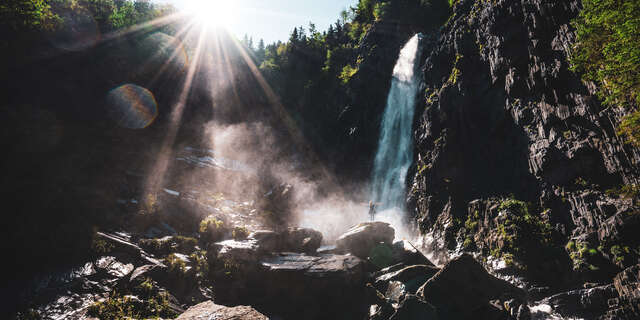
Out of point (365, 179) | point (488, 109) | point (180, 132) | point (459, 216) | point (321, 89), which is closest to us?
point (459, 216)

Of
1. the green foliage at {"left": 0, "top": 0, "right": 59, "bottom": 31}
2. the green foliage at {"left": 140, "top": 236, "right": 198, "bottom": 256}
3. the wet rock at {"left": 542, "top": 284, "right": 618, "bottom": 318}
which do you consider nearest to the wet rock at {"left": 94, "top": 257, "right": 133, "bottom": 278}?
the green foliage at {"left": 140, "top": 236, "right": 198, "bottom": 256}

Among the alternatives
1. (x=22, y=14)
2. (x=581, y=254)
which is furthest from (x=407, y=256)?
(x=22, y=14)

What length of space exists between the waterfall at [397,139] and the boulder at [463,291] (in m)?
11.8

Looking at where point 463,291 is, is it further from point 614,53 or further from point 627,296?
point 614,53

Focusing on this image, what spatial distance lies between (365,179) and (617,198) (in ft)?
65.1

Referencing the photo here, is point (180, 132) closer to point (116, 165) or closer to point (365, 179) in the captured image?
point (116, 165)

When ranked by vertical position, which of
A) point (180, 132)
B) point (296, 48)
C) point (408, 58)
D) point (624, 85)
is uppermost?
point (296, 48)

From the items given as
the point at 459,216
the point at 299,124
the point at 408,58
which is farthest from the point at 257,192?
the point at 408,58

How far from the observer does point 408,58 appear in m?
29.9

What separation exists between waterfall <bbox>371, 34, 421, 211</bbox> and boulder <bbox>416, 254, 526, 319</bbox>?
11.8 m

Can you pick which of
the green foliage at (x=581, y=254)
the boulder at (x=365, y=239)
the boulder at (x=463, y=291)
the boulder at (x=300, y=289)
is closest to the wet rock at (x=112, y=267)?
the boulder at (x=300, y=289)

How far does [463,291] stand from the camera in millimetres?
9539

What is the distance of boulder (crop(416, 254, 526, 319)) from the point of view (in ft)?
30.6

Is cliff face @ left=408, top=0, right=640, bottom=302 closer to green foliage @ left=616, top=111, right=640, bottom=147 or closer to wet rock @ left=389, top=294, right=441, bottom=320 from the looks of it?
green foliage @ left=616, top=111, right=640, bottom=147
